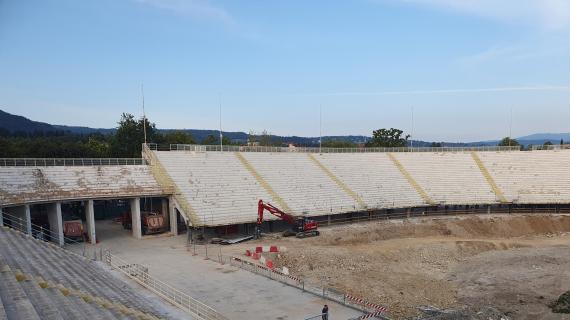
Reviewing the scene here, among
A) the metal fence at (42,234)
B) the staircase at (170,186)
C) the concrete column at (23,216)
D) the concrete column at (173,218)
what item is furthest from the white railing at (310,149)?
the concrete column at (23,216)

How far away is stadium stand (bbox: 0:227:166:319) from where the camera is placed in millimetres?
9250

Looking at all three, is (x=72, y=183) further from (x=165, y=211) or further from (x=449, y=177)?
(x=449, y=177)

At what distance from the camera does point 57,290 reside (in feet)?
37.7

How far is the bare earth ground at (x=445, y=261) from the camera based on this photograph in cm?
2205

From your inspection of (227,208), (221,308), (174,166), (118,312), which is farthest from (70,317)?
(174,166)

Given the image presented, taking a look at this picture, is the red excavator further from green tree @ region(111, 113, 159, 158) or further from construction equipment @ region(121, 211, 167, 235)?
green tree @ region(111, 113, 159, 158)

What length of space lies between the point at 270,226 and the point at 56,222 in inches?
697

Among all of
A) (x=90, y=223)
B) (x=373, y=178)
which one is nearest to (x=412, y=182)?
(x=373, y=178)

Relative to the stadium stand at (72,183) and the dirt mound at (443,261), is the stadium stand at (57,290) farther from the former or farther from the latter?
the dirt mound at (443,261)

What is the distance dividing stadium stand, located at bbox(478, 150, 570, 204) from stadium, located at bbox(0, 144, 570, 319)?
193 mm

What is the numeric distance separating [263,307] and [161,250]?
14.4m

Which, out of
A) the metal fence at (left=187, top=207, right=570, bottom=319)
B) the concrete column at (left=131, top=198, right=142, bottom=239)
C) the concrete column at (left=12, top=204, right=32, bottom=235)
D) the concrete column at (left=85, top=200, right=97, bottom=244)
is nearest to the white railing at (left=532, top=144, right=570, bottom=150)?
the metal fence at (left=187, top=207, right=570, bottom=319)

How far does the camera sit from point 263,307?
17734 millimetres

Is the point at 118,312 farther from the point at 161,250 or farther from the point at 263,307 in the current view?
the point at 161,250
